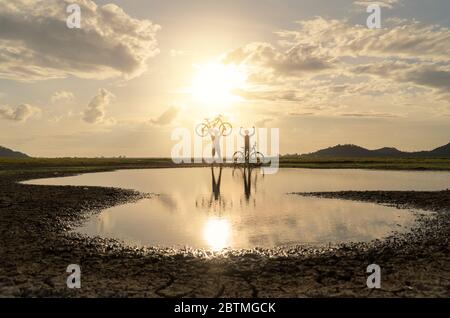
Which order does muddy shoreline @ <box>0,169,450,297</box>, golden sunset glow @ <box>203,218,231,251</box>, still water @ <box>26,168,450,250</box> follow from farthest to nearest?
still water @ <box>26,168,450,250</box> → golden sunset glow @ <box>203,218,231,251</box> → muddy shoreline @ <box>0,169,450,297</box>

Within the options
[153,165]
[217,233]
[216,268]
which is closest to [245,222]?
[217,233]

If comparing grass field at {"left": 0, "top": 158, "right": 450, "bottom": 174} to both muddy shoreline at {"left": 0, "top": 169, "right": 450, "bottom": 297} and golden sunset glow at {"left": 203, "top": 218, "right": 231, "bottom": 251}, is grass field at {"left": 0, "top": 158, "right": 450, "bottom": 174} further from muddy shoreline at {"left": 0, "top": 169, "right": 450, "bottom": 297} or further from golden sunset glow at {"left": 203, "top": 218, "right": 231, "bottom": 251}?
muddy shoreline at {"left": 0, "top": 169, "right": 450, "bottom": 297}

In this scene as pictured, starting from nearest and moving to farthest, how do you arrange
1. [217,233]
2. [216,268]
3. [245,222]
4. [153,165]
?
[216,268], [217,233], [245,222], [153,165]

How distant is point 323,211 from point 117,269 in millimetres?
19471

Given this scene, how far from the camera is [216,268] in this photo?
48.0ft

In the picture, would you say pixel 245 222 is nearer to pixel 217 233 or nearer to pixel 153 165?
pixel 217 233

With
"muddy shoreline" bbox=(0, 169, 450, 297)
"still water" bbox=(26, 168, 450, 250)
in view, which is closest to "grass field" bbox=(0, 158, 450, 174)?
"still water" bbox=(26, 168, 450, 250)

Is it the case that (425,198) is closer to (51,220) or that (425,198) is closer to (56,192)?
(51,220)

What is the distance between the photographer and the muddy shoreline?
11.9 m

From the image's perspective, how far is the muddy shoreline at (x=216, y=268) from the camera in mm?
11945

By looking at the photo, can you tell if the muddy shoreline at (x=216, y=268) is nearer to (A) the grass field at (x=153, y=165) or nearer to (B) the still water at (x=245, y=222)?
(B) the still water at (x=245, y=222)
